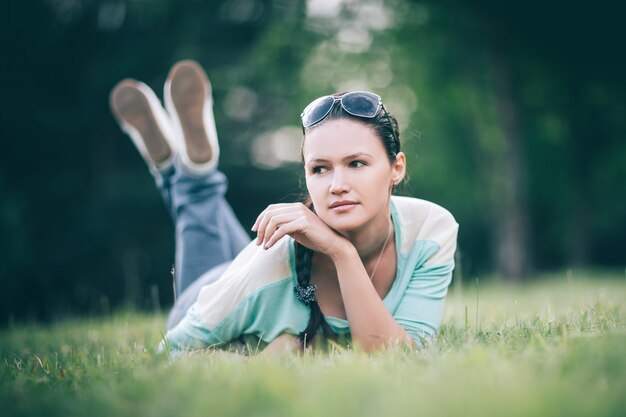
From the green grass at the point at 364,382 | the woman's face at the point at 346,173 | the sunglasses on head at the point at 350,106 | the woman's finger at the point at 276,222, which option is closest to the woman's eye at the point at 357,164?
the woman's face at the point at 346,173

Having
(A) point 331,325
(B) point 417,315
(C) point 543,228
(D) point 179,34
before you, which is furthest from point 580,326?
(C) point 543,228

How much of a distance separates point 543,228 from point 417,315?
63.2 feet

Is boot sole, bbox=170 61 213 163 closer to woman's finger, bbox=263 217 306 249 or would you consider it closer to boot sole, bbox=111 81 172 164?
boot sole, bbox=111 81 172 164

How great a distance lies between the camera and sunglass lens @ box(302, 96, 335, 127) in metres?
2.90

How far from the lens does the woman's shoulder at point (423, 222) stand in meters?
3.09

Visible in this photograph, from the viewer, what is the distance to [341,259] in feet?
9.06

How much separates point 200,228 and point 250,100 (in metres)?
11.4

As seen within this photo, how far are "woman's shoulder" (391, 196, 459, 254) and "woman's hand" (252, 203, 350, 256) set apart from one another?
1.58 ft

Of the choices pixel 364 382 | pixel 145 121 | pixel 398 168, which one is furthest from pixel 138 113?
pixel 364 382

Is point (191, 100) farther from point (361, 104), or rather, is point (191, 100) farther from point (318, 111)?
point (361, 104)

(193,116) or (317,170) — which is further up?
(193,116)

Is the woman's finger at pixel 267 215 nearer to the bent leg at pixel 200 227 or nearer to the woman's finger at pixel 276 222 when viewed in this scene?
the woman's finger at pixel 276 222

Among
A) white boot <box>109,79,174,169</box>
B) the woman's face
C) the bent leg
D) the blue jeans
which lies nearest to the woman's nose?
the woman's face

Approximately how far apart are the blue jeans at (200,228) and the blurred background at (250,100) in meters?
6.19
